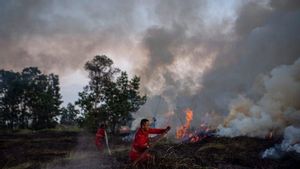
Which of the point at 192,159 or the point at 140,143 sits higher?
the point at 140,143

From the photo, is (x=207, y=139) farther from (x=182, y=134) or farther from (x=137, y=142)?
(x=137, y=142)

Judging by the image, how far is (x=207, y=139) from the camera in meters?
27.5

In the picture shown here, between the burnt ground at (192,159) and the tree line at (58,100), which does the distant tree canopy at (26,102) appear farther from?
the burnt ground at (192,159)

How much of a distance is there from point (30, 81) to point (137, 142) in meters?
58.1

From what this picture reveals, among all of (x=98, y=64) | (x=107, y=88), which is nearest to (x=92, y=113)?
(x=107, y=88)

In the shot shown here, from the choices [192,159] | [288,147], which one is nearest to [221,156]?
[288,147]

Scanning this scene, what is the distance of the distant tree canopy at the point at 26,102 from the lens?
59219 mm

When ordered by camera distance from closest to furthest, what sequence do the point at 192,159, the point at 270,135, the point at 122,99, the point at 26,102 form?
the point at 192,159
the point at 270,135
the point at 122,99
the point at 26,102

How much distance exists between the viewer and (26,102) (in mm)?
62938

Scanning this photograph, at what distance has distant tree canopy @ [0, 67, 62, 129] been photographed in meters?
A: 59.2

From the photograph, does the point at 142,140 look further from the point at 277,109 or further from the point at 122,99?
the point at 122,99

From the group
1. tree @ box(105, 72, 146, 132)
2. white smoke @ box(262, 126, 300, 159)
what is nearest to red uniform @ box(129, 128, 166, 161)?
white smoke @ box(262, 126, 300, 159)

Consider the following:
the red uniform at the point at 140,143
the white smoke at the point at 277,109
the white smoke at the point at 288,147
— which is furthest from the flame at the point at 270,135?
the red uniform at the point at 140,143

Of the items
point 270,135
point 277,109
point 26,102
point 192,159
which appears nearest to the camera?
point 192,159
